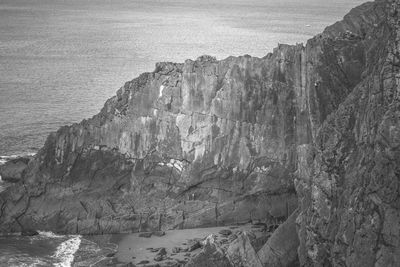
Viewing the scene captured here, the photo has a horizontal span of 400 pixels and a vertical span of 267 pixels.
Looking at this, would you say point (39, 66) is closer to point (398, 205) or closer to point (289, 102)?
point (289, 102)

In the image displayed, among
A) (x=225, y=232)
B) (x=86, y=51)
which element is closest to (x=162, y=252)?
(x=225, y=232)

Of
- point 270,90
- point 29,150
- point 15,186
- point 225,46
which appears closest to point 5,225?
point 15,186

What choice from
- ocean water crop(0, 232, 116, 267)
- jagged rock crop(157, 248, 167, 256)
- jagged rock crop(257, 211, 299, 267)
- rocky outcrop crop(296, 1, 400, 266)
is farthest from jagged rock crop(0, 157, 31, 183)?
rocky outcrop crop(296, 1, 400, 266)

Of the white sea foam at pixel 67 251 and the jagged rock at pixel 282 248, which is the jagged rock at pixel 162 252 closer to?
the white sea foam at pixel 67 251

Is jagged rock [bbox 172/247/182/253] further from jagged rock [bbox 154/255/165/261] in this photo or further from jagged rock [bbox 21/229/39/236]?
jagged rock [bbox 21/229/39/236]

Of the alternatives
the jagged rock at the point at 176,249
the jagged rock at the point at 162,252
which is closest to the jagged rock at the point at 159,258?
the jagged rock at the point at 162,252

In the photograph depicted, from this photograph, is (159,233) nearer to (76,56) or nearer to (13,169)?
(13,169)
